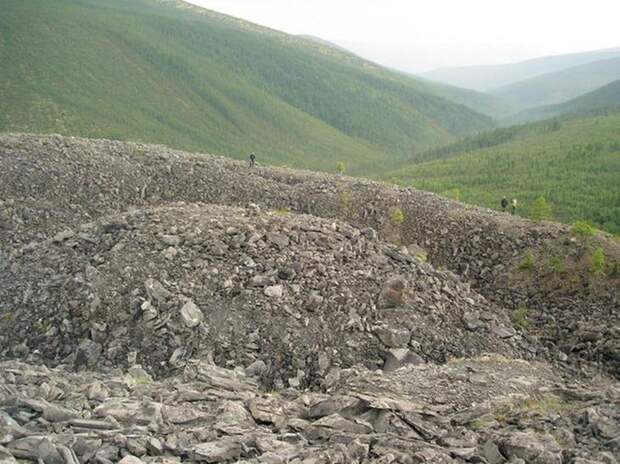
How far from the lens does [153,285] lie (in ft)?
44.0

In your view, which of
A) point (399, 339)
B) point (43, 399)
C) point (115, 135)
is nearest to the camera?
point (43, 399)

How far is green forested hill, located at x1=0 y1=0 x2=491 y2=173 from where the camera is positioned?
3177 inches

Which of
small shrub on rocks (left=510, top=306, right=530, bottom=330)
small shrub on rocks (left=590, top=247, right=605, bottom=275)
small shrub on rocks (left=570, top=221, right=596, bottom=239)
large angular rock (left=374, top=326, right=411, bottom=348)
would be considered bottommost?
small shrub on rocks (left=510, top=306, right=530, bottom=330)

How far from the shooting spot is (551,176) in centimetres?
4497

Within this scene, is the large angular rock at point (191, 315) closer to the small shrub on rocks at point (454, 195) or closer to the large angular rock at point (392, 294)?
the large angular rock at point (392, 294)

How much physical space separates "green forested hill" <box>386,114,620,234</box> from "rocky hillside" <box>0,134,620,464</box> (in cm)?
851

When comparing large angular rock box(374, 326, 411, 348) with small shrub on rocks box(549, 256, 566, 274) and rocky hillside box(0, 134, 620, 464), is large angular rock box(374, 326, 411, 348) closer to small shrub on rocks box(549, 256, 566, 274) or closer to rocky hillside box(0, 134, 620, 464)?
rocky hillside box(0, 134, 620, 464)

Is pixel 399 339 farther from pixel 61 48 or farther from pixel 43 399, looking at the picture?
pixel 61 48

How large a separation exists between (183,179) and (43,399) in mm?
17129

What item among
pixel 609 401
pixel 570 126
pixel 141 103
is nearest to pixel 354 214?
pixel 609 401

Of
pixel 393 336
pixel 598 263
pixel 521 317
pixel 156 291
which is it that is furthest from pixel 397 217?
pixel 156 291

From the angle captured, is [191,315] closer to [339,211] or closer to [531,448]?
[531,448]

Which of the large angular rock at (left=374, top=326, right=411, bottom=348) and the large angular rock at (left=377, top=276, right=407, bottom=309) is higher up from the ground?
the large angular rock at (left=377, top=276, right=407, bottom=309)

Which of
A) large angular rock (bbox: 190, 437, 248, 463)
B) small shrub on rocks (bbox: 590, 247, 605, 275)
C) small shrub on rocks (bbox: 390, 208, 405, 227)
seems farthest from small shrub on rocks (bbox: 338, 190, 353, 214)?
large angular rock (bbox: 190, 437, 248, 463)
